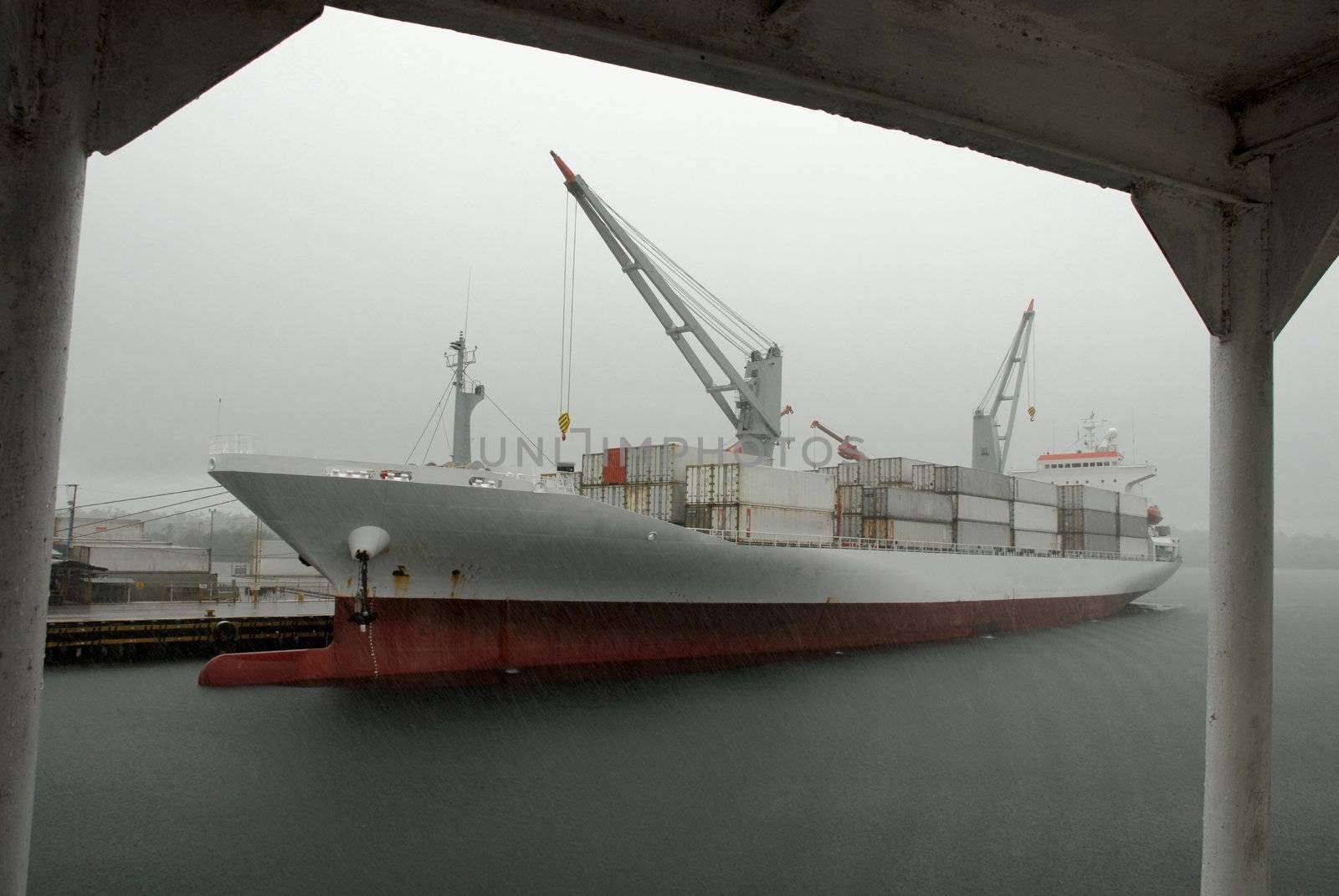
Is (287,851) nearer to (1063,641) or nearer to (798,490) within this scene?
(798,490)

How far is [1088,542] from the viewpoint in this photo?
2819 centimetres

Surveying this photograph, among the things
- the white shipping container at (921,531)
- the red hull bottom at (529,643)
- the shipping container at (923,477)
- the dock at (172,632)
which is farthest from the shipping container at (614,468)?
the shipping container at (923,477)

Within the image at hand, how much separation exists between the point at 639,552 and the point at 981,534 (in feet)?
42.8

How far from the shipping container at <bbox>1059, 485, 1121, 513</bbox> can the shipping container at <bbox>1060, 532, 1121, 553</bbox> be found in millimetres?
999

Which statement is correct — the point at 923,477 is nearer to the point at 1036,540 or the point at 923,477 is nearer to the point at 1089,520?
the point at 1036,540

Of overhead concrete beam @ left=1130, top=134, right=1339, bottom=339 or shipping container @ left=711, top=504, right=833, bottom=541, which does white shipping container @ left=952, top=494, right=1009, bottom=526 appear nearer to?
shipping container @ left=711, top=504, right=833, bottom=541

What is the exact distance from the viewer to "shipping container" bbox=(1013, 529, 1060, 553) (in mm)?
24719

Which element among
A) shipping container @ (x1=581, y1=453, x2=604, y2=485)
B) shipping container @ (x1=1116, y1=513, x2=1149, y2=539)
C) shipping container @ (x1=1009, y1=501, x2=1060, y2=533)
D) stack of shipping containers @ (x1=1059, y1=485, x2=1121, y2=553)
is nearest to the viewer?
shipping container @ (x1=581, y1=453, x2=604, y2=485)

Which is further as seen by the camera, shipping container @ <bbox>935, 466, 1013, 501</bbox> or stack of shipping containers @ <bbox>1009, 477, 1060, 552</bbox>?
stack of shipping containers @ <bbox>1009, 477, 1060, 552</bbox>

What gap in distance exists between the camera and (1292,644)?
1129 inches

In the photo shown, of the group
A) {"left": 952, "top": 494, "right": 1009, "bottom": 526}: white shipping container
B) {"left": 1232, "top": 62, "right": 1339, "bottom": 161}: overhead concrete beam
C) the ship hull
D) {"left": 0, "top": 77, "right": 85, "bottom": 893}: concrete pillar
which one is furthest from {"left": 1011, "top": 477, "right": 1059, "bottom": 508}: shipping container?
{"left": 0, "top": 77, "right": 85, "bottom": 893}: concrete pillar

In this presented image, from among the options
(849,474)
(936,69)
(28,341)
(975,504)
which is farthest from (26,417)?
(975,504)

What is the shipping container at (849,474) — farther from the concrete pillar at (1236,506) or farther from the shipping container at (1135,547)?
the concrete pillar at (1236,506)

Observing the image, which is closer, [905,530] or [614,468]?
[614,468]
